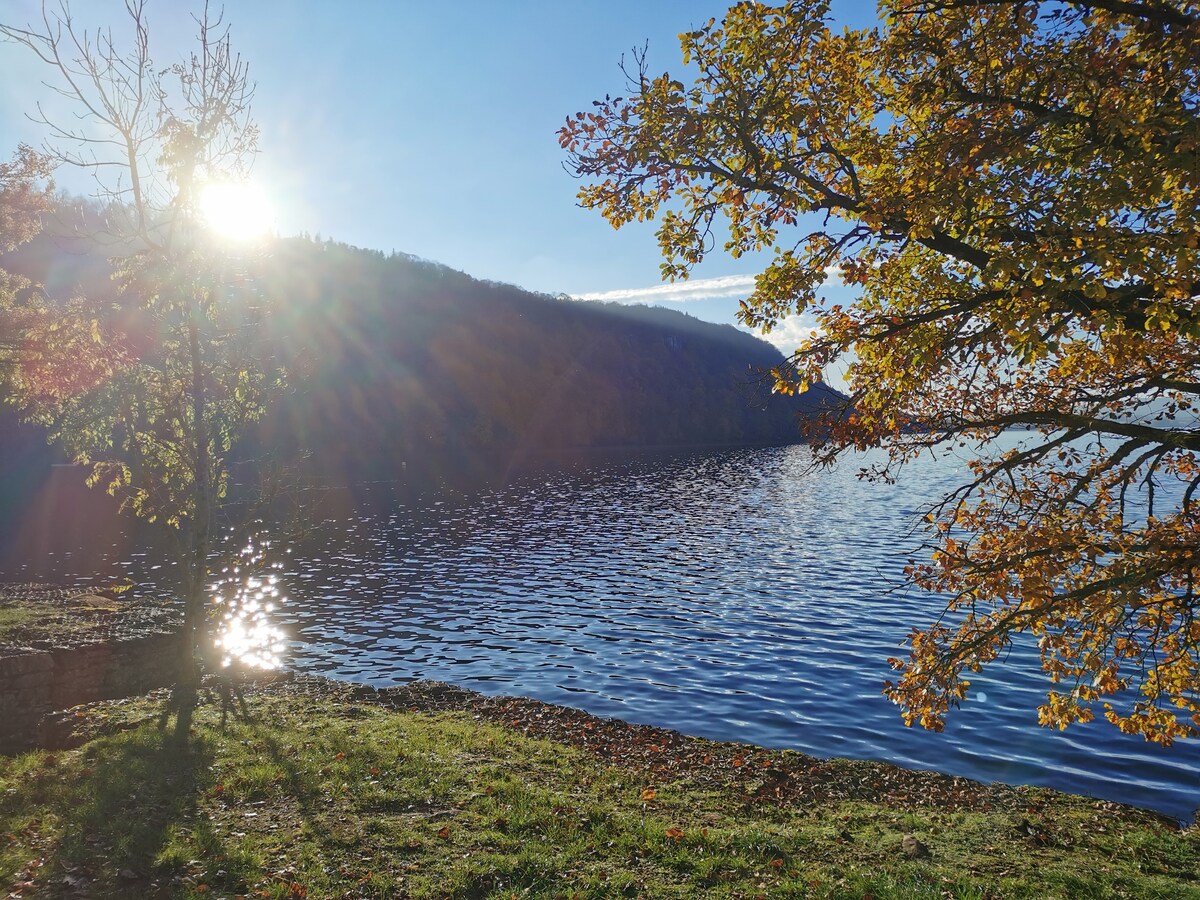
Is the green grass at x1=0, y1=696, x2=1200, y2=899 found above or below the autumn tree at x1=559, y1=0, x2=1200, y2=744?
below

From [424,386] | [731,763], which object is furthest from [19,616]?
[424,386]

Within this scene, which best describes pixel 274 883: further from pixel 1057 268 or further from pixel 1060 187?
pixel 1060 187

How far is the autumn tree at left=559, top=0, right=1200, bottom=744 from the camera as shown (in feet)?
20.6

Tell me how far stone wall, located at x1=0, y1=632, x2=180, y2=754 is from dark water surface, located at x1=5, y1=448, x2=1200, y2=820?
18.0ft

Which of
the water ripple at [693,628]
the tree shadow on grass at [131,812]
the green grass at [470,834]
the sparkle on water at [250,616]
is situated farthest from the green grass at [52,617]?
the water ripple at [693,628]

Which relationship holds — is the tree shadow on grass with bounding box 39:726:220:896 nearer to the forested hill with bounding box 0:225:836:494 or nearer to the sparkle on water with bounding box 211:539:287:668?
the sparkle on water with bounding box 211:539:287:668

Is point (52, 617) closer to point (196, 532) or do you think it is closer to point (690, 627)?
point (196, 532)

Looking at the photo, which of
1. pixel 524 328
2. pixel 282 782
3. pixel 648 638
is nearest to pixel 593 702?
pixel 648 638

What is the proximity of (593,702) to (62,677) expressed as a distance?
1317 cm

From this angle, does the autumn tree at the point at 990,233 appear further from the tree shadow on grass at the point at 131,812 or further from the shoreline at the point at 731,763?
the tree shadow on grass at the point at 131,812

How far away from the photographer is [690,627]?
94.9 feet

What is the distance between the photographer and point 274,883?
8875mm

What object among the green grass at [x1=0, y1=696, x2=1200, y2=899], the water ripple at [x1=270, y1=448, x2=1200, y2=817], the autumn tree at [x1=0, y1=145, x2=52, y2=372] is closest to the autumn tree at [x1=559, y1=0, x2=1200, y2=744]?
the green grass at [x1=0, y1=696, x2=1200, y2=899]

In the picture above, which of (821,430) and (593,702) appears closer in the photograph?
(821,430)
